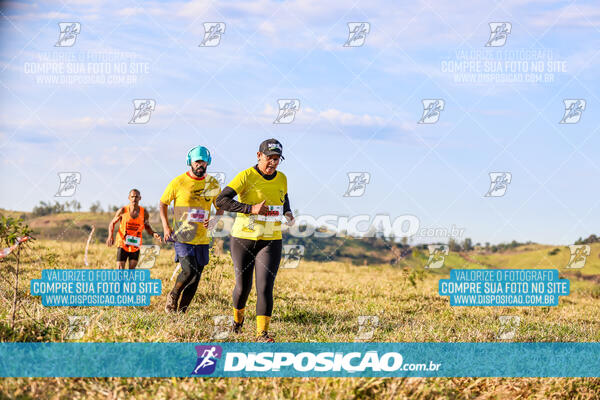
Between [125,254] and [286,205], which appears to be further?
[125,254]

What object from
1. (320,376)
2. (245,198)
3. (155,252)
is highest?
(245,198)

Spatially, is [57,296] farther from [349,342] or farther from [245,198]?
[349,342]

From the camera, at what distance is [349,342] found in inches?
275

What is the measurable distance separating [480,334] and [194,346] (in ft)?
14.0

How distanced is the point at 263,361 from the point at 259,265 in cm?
153

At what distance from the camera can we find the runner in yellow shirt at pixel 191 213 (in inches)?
358

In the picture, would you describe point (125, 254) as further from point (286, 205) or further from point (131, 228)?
point (286, 205)

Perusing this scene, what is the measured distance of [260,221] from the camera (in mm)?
7836

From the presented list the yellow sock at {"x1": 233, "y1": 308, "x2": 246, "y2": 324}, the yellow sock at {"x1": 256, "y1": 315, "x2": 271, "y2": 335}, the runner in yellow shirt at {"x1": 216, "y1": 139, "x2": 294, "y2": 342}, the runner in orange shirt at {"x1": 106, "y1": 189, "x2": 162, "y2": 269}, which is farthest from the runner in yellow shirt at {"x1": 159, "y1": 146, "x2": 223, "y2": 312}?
the runner in orange shirt at {"x1": 106, "y1": 189, "x2": 162, "y2": 269}

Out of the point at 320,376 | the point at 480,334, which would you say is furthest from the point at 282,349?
the point at 480,334

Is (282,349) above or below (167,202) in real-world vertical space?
below

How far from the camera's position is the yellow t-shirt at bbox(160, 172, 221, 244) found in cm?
909

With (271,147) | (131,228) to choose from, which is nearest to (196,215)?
(271,147)

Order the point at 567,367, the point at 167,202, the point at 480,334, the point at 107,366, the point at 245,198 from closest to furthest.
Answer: the point at 107,366 < the point at 567,367 < the point at 245,198 < the point at 480,334 < the point at 167,202
